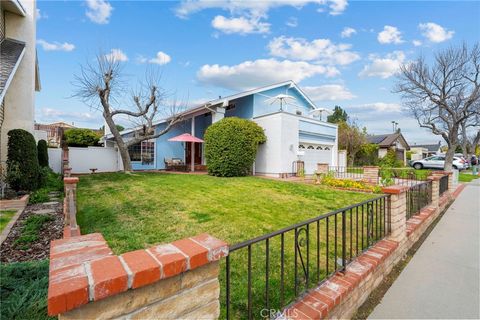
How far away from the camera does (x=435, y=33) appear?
10953 millimetres

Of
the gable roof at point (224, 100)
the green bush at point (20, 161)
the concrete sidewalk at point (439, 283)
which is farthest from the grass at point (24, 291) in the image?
the gable roof at point (224, 100)

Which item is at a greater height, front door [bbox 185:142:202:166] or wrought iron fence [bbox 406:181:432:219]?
front door [bbox 185:142:202:166]

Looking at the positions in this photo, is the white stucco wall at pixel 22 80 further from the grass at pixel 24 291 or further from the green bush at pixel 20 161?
the grass at pixel 24 291

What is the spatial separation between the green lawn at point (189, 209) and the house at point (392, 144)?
3034 centimetres

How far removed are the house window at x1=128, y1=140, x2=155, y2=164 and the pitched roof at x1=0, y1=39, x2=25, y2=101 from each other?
8194 millimetres

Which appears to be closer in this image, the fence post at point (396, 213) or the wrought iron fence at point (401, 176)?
the fence post at point (396, 213)

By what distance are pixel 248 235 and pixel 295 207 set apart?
247 centimetres

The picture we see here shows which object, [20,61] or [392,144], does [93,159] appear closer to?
[20,61]

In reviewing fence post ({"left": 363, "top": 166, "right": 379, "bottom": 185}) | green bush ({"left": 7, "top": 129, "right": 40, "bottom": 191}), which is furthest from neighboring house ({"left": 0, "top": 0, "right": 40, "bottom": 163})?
fence post ({"left": 363, "top": 166, "right": 379, "bottom": 185})

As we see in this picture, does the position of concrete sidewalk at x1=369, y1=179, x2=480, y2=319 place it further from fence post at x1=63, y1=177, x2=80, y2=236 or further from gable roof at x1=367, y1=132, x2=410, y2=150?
gable roof at x1=367, y1=132, x2=410, y2=150

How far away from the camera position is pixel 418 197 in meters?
5.75

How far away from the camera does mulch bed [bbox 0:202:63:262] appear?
3452 mm

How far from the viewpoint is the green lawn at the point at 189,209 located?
4398 millimetres

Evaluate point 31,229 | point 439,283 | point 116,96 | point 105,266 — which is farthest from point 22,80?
point 439,283
